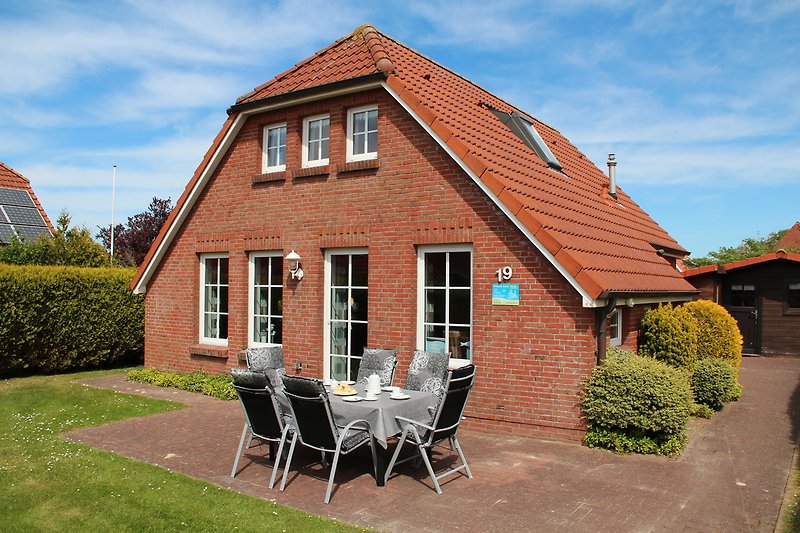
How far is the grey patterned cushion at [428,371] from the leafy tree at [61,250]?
1392 centimetres

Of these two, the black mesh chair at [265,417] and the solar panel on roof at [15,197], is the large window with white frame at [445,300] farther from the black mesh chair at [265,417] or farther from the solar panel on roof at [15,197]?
the solar panel on roof at [15,197]

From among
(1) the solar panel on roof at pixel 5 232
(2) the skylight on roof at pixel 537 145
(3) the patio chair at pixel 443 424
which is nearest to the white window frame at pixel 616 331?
(2) the skylight on roof at pixel 537 145

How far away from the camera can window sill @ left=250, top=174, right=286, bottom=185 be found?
12.2 metres

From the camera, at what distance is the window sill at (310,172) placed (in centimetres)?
1143

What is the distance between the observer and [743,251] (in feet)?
163

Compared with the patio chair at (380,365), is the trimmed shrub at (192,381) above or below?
below

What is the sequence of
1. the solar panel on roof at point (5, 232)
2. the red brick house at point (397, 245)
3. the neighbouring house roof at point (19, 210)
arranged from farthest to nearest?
the neighbouring house roof at point (19, 210) < the solar panel on roof at point (5, 232) < the red brick house at point (397, 245)

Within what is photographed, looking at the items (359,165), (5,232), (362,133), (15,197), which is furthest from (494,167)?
(15,197)

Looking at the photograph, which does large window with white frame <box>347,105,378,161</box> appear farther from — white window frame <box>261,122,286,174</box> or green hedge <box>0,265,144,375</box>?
green hedge <box>0,265,144,375</box>

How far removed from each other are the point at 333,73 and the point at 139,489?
7.73m

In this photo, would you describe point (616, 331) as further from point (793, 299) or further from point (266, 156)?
point (793, 299)

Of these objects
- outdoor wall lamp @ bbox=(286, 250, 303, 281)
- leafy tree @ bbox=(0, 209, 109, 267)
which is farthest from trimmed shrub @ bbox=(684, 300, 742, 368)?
leafy tree @ bbox=(0, 209, 109, 267)

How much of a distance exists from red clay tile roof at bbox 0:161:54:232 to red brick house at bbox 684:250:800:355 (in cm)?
2434

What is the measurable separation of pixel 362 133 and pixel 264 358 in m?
4.24
